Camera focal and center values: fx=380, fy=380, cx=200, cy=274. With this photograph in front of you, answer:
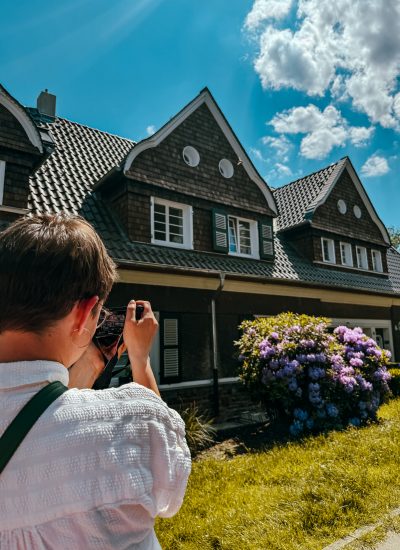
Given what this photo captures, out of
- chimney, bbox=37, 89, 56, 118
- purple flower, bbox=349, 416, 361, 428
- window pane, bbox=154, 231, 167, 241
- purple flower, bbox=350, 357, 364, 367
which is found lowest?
purple flower, bbox=349, 416, 361, 428

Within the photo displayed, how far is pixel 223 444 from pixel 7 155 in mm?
6964

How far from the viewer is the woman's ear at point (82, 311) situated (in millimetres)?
986

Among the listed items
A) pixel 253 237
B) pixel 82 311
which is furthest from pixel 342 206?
pixel 82 311

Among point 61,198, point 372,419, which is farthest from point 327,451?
point 61,198

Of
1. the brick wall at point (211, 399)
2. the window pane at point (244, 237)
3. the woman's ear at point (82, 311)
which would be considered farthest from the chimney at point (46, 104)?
the woman's ear at point (82, 311)

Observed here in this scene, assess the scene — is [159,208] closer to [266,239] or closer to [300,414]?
[266,239]

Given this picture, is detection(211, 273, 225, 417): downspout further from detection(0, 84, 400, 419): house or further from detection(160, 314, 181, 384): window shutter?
detection(160, 314, 181, 384): window shutter

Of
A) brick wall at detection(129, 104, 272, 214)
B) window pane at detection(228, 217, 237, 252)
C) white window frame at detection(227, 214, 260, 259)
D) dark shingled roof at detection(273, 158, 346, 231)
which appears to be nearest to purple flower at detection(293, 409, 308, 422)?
white window frame at detection(227, 214, 260, 259)

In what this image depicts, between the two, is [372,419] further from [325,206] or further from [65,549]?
[325,206]

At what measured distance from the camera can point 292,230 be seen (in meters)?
14.1

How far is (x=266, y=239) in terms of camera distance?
1181cm

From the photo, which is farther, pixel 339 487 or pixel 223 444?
pixel 223 444

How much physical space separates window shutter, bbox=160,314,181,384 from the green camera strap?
7.92 metres

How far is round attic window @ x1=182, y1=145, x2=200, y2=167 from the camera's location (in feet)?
35.5
